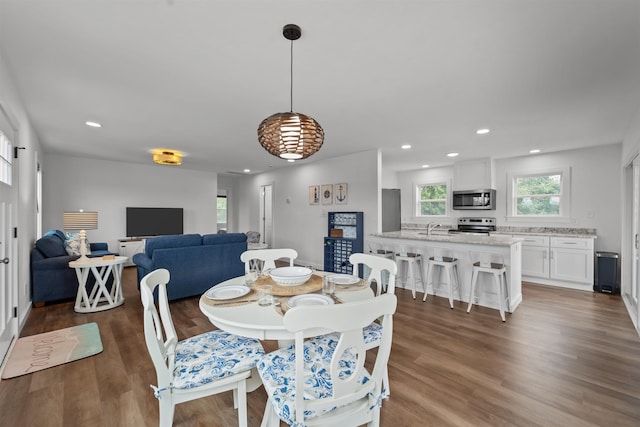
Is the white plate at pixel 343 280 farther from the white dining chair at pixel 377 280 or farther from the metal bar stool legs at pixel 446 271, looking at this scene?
the metal bar stool legs at pixel 446 271

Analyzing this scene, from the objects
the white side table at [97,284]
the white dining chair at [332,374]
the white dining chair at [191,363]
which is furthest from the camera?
the white side table at [97,284]

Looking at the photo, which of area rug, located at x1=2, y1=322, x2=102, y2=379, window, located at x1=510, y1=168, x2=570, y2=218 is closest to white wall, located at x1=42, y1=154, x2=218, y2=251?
area rug, located at x1=2, y1=322, x2=102, y2=379

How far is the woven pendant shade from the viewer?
1.82m

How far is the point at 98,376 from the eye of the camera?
2152 mm

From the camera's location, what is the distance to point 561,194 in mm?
5152

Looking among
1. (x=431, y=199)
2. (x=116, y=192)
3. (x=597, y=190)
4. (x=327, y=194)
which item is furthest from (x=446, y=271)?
(x=116, y=192)

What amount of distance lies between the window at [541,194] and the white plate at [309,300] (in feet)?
18.3

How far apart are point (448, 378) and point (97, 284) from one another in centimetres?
421

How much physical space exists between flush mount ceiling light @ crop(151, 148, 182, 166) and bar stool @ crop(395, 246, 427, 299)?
4223 mm

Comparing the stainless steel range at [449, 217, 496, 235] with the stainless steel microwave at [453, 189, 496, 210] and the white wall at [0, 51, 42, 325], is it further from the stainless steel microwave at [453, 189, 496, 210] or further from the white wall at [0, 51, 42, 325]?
the white wall at [0, 51, 42, 325]

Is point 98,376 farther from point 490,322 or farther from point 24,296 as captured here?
point 490,322

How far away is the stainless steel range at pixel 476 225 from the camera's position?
578cm

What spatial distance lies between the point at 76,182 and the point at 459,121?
24.1ft

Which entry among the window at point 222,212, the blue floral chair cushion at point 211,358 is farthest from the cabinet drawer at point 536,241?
the window at point 222,212
